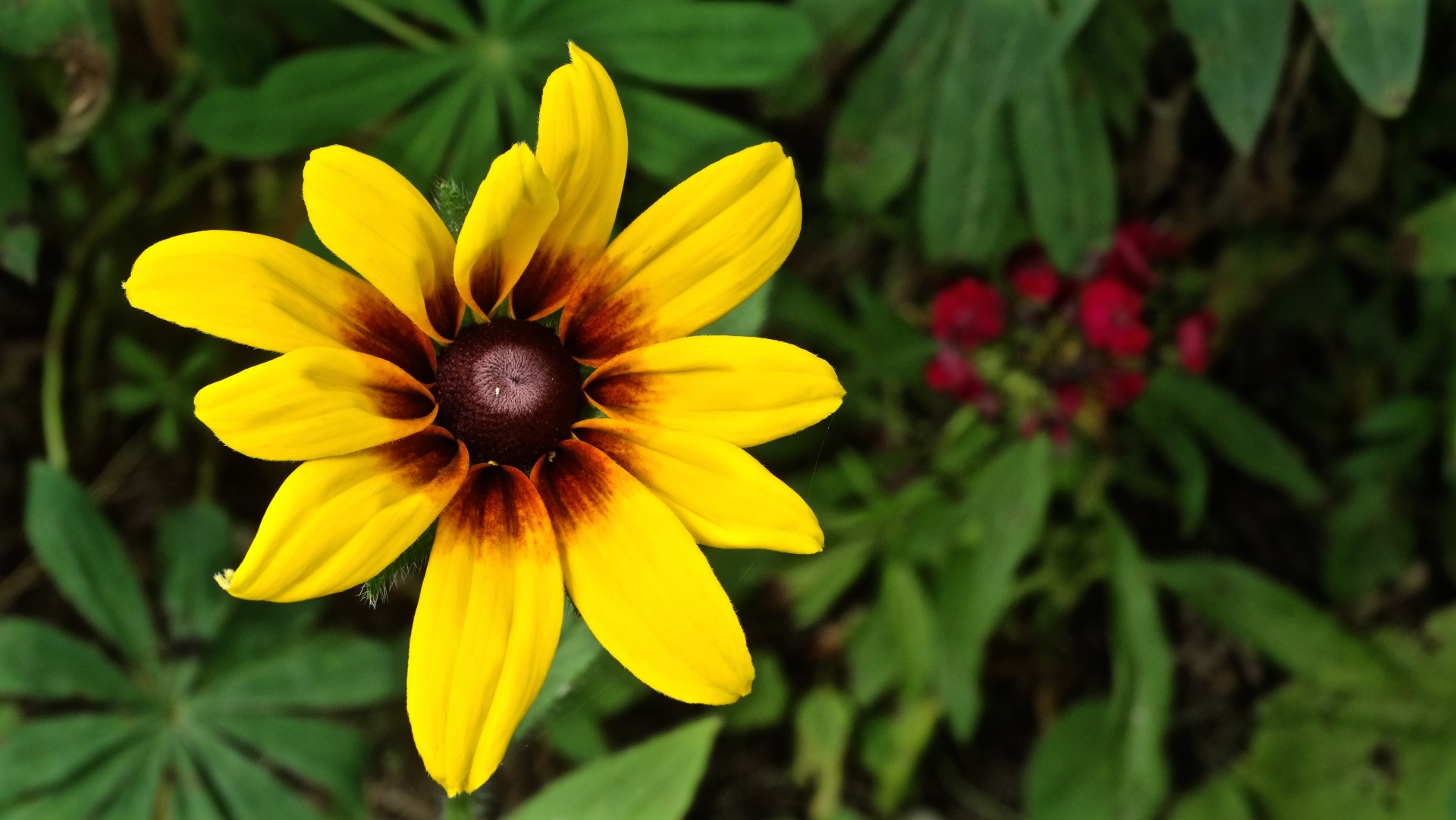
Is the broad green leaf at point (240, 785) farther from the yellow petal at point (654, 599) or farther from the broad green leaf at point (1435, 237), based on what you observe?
the broad green leaf at point (1435, 237)

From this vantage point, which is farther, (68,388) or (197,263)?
(68,388)

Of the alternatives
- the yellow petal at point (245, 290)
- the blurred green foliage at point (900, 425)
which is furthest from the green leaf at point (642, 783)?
the yellow petal at point (245, 290)

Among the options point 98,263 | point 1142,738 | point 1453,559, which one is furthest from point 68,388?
point 1453,559

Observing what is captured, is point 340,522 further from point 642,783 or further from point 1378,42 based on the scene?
point 1378,42

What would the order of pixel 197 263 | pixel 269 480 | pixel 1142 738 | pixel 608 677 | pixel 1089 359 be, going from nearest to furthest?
1. pixel 197 263
2. pixel 608 677
3. pixel 1089 359
4. pixel 1142 738
5. pixel 269 480

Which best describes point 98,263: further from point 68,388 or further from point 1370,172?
point 1370,172

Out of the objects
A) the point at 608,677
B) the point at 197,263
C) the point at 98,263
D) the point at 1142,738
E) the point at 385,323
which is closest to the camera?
the point at 197,263

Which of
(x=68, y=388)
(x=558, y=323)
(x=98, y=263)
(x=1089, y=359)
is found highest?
(x=558, y=323)

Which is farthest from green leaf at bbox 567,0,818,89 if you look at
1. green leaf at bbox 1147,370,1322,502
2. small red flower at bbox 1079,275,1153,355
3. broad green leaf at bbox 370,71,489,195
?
green leaf at bbox 1147,370,1322,502
